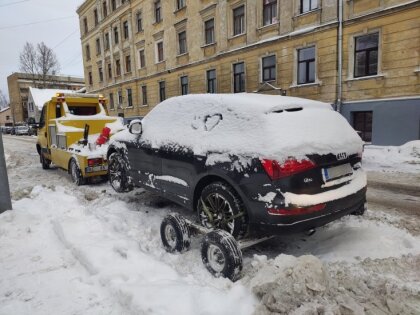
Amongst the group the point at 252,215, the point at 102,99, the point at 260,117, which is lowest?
the point at 252,215

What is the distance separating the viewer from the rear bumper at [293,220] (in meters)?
2.89

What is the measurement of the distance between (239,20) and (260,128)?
1612cm

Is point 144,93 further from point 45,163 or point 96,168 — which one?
point 96,168

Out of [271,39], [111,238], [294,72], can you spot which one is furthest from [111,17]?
[111,238]

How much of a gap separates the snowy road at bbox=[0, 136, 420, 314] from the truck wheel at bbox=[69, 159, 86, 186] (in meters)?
1.94

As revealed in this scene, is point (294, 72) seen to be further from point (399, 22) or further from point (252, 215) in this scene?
point (252, 215)

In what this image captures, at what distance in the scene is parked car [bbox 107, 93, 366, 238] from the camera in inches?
114

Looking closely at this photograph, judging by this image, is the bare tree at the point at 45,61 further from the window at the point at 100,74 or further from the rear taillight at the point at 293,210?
the rear taillight at the point at 293,210

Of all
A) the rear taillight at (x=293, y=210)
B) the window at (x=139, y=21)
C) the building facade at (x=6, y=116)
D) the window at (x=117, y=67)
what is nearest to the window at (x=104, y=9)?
the window at (x=117, y=67)

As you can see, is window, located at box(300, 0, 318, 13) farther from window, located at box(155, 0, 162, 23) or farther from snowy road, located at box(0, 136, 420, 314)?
window, located at box(155, 0, 162, 23)

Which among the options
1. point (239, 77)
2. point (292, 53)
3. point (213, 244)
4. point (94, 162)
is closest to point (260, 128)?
point (213, 244)

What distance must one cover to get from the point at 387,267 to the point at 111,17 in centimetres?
3194

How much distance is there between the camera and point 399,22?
1133 centimetres

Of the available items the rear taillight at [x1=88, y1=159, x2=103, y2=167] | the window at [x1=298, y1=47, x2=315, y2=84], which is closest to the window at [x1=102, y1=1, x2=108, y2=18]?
the window at [x1=298, y1=47, x2=315, y2=84]
